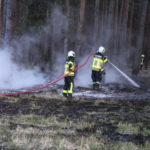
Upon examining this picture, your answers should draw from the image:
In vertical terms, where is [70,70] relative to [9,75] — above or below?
above

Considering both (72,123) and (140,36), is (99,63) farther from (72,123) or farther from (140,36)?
(140,36)

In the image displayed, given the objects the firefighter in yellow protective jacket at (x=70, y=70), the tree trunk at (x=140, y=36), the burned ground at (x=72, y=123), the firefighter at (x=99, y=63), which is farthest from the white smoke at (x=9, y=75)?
the tree trunk at (x=140, y=36)

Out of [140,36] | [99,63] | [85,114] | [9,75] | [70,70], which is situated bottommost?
[85,114]

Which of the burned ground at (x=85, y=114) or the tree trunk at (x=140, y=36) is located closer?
the burned ground at (x=85, y=114)

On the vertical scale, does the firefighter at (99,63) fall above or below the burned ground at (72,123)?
above

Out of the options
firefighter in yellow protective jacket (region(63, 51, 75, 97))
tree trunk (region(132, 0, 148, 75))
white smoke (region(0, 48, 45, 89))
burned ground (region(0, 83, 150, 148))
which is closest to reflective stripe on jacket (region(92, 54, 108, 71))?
firefighter in yellow protective jacket (region(63, 51, 75, 97))

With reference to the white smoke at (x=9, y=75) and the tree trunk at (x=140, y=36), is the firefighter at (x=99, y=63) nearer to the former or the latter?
the white smoke at (x=9, y=75)

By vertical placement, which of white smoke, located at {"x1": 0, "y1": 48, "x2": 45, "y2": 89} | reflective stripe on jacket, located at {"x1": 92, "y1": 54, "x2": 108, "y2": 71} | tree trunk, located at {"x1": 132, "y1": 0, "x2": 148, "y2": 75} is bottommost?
white smoke, located at {"x1": 0, "y1": 48, "x2": 45, "y2": 89}

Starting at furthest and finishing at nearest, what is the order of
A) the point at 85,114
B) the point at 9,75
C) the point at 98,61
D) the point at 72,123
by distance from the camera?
1. the point at 9,75
2. the point at 98,61
3. the point at 85,114
4. the point at 72,123

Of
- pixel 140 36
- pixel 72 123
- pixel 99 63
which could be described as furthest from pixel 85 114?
pixel 140 36

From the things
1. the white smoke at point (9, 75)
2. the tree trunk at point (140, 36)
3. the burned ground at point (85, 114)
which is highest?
the tree trunk at point (140, 36)

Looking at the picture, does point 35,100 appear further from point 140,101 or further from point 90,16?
point 90,16

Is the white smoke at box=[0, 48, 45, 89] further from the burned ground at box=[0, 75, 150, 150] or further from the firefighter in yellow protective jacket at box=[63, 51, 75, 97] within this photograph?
the firefighter in yellow protective jacket at box=[63, 51, 75, 97]

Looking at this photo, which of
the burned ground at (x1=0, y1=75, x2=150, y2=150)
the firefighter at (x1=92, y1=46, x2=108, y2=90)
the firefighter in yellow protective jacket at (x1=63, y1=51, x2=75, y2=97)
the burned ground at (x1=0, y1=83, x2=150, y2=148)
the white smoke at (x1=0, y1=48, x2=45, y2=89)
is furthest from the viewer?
the white smoke at (x1=0, y1=48, x2=45, y2=89)
